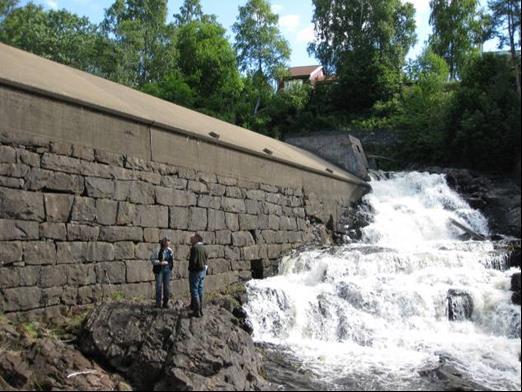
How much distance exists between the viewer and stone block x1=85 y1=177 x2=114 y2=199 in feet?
29.3

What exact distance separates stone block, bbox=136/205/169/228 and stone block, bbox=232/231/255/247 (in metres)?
2.47

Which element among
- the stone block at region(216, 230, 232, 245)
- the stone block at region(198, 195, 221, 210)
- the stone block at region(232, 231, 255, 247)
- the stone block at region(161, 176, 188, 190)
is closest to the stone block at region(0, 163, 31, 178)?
the stone block at region(161, 176, 188, 190)

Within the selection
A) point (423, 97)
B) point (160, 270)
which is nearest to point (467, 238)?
point (160, 270)

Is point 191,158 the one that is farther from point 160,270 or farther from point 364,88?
point 364,88

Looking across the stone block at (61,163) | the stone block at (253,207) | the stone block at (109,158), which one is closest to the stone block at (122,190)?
the stone block at (109,158)

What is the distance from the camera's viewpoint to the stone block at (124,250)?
927cm

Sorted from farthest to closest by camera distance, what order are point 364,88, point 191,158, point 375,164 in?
point 364,88
point 375,164
point 191,158

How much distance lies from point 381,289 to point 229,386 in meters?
5.03

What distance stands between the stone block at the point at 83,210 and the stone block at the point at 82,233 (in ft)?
0.40

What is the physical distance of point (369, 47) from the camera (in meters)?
33.6

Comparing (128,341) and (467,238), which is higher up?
(467,238)

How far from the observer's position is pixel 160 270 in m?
8.51

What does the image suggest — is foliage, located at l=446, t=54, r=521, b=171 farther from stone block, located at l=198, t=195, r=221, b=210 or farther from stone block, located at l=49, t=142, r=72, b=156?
stone block, located at l=49, t=142, r=72, b=156

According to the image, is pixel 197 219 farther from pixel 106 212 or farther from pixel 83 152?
pixel 83 152
